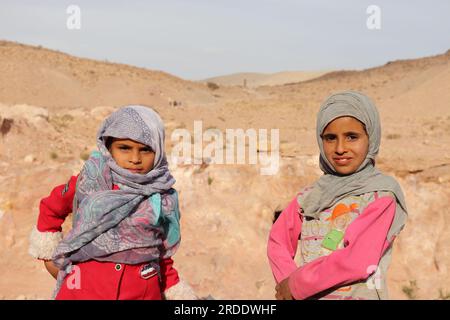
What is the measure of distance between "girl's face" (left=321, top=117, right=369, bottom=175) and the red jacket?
972mm

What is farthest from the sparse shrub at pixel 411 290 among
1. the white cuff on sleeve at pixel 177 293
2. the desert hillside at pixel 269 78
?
the desert hillside at pixel 269 78

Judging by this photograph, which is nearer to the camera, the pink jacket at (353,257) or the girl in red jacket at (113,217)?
the pink jacket at (353,257)

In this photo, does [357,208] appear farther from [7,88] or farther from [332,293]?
[7,88]

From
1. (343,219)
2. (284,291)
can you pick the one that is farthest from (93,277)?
(343,219)

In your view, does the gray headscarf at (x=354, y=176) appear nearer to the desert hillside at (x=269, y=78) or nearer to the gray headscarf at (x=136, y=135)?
the gray headscarf at (x=136, y=135)

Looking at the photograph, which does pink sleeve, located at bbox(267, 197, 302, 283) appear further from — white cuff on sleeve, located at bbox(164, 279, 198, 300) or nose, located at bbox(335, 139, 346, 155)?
white cuff on sleeve, located at bbox(164, 279, 198, 300)

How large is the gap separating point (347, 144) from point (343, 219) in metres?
0.30

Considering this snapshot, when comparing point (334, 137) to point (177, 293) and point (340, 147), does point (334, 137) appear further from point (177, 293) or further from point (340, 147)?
point (177, 293)

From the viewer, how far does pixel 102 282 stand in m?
2.23

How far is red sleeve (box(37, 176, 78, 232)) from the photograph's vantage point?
2305mm

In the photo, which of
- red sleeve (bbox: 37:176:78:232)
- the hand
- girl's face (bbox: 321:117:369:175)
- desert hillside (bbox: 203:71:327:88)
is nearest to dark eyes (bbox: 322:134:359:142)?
girl's face (bbox: 321:117:369:175)

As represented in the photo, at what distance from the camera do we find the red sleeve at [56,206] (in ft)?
7.56
